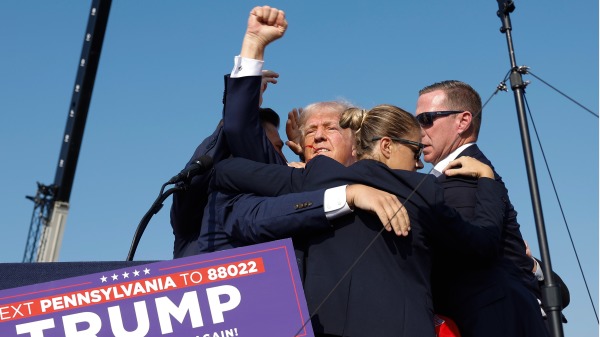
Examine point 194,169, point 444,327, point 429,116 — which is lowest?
point 444,327

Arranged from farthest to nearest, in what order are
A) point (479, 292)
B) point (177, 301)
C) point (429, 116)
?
point (429, 116), point (479, 292), point (177, 301)

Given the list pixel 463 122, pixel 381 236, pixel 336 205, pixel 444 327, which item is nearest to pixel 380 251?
pixel 381 236

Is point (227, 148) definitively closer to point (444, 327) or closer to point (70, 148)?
point (444, 327)

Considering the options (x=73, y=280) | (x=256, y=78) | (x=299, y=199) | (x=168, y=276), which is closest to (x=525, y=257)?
(x=299, y=199)

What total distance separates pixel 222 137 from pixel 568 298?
6.10 ft

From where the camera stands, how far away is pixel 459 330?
302 centimetres

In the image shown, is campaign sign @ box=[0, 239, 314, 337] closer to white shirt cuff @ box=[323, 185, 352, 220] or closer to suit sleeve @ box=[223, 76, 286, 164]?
white shirt cuff @ box=[323, 185, 352, 220]

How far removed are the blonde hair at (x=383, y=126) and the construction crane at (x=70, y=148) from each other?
2236cm

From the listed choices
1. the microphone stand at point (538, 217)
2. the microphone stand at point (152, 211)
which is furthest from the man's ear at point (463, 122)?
the microphone stand at point (152, 211)

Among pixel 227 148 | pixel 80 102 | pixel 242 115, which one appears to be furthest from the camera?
pixel 80 102

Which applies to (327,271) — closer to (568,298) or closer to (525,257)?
(525,257)

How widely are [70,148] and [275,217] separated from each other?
78.3ft

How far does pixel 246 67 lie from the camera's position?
3215 millimetres

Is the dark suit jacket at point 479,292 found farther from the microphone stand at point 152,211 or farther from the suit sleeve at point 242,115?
the microphone stand at point 152,211
